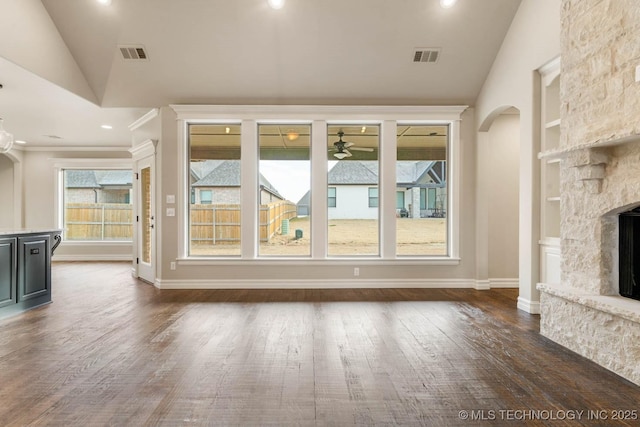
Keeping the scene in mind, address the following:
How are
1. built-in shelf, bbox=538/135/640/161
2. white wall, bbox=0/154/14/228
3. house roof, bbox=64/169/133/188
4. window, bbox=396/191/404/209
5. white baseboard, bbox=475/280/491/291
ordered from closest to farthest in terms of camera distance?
1. built-in shelf, bbox=538/135/640/161
2. white baseboard, bbox=475/280/491/291
3. window, bbox=396/191/404/209
4. white wall, bbox=0/154/14/228
5. house roof, bbox=64/169/133/188

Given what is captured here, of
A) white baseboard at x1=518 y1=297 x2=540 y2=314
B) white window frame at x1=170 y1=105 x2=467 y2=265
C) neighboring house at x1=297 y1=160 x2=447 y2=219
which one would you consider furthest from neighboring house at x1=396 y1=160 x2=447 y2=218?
white baseboard at x1=518 y1=297 x2=540 y2=314

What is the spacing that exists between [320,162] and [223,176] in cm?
160

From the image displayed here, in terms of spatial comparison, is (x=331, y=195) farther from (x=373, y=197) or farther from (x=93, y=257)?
(x=93, y=257)

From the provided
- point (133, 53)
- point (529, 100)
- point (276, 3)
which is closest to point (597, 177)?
point (529, 100)

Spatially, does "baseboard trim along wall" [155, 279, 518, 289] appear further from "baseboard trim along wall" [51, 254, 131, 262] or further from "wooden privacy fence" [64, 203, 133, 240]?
"wooden privacy fence" [64, 203, 133, 240]

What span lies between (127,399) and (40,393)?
63 centimetres

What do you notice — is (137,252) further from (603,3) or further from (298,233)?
(603,3)

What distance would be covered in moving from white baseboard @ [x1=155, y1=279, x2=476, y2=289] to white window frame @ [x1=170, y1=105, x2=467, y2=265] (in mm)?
295

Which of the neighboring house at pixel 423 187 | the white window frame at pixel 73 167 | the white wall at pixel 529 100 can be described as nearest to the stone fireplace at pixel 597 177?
the white wall at pixel 529 100

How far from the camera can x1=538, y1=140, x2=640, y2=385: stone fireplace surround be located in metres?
2.55

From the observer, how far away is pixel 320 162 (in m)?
5.40

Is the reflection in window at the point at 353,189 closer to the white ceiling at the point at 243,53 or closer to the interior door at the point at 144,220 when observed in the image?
the white ceiling at the point at 243,53

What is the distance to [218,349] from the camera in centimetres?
297

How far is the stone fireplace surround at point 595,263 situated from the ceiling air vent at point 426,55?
228cm
